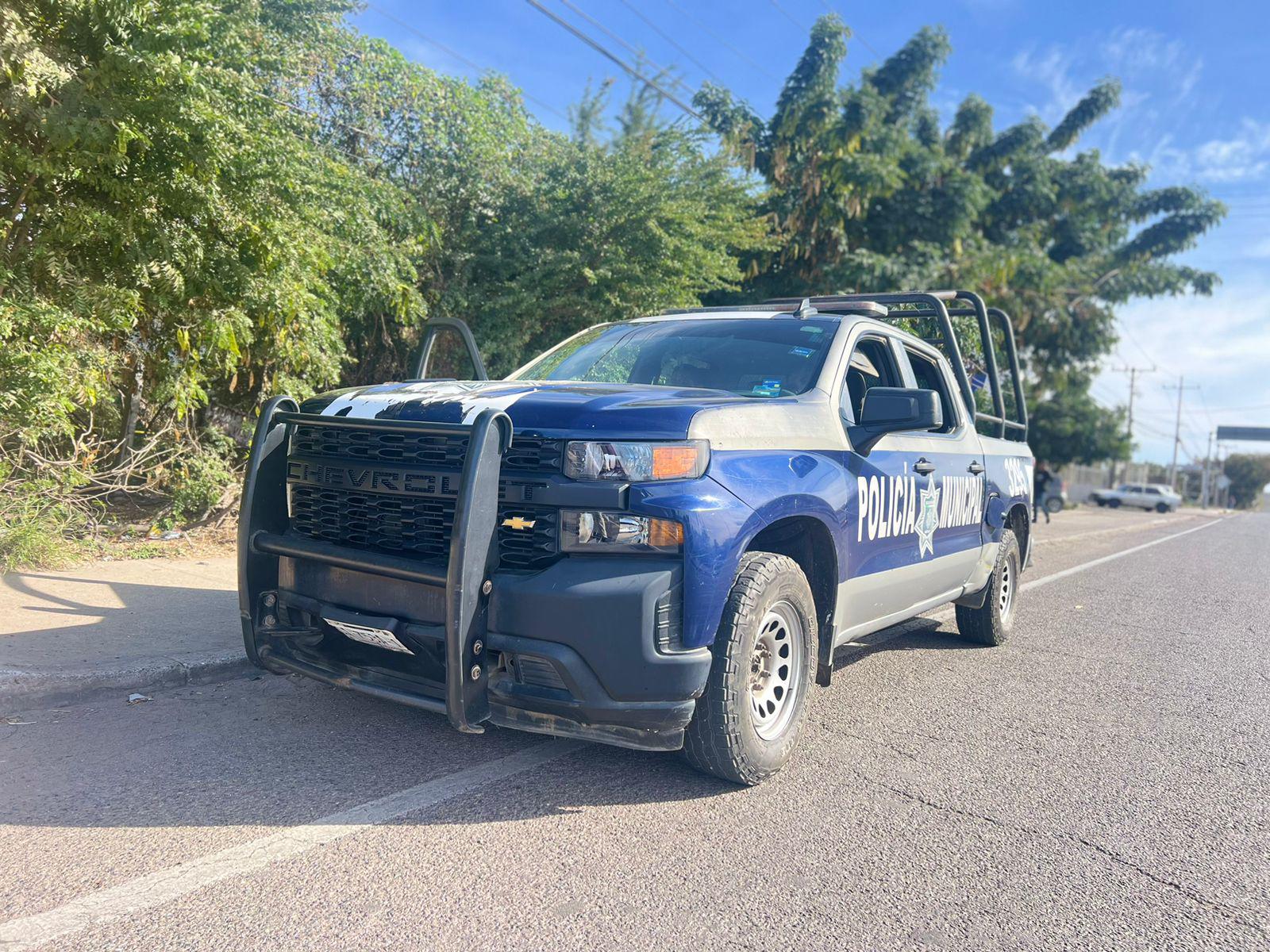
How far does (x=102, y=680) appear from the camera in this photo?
14.7 feet

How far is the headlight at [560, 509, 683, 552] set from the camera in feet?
10.3

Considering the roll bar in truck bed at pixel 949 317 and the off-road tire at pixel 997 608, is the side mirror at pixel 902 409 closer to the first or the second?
the roll bar in truck bed at pixel 949 317

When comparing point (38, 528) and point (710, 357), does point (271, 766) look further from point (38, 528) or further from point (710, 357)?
point (38, 528)

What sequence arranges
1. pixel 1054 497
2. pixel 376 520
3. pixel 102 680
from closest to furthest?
pixel 376 520 → pixel 102 680 → pixel 1054 497

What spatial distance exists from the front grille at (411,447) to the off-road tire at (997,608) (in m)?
4.17

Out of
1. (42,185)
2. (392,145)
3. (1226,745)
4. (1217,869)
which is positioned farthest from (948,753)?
(392,145)

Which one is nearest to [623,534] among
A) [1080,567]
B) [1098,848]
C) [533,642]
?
[533,642]

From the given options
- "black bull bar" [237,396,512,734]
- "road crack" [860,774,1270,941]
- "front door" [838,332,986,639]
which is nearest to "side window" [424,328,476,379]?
"front door" [838,332,986,639]

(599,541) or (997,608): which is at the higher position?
(599,541)

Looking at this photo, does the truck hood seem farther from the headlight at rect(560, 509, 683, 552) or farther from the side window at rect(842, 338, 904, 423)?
the side window at rect(842, 338, 904, 423)

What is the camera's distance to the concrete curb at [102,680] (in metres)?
4.22

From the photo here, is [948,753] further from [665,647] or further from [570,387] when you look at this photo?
[570,387]

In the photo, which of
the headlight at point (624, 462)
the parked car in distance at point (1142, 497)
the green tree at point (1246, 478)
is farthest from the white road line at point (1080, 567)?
the green tree at point (1246, 478)

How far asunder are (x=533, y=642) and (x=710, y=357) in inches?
79.1
